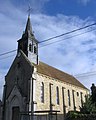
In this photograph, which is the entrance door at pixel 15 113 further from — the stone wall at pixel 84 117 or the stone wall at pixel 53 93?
the stone wall at pixel 84 117

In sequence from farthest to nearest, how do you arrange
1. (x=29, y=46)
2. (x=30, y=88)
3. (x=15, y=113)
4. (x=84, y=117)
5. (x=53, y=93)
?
(x=29, y=46) < (x=53, y=93) < (x=15, y=113) < (x=30, y=88) < (x=84, y=117)

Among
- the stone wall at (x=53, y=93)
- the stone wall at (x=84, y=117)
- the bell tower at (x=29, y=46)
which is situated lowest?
the stone wall at (x=84, y=117)

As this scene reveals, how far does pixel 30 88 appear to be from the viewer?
97.8 ft

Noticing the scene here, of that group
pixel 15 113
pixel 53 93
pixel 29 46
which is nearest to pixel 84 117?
pixel 53 93

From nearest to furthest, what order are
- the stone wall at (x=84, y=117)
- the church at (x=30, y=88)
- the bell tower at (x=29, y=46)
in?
the stone wall at (x=84, y=117) < the church at (x=30, y=88) < the bell tower at (x=29, y=46)

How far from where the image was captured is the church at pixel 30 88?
3005 centimetres

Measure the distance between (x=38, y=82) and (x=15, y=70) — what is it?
5.66 m

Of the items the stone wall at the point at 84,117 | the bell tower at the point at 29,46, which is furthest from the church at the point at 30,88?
the stone wall at the point at 84,117

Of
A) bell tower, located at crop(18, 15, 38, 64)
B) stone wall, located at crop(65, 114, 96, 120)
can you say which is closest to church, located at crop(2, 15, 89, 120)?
bell tower, located at crop(18, 15, 38, 64)

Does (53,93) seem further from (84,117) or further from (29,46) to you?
(84,117)

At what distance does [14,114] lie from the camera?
31.7 metres

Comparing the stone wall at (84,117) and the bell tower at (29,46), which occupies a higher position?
the bell tower at (29,46)

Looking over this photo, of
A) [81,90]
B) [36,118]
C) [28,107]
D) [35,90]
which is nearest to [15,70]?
[35,90]

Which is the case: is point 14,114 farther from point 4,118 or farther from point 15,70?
point 15,70
